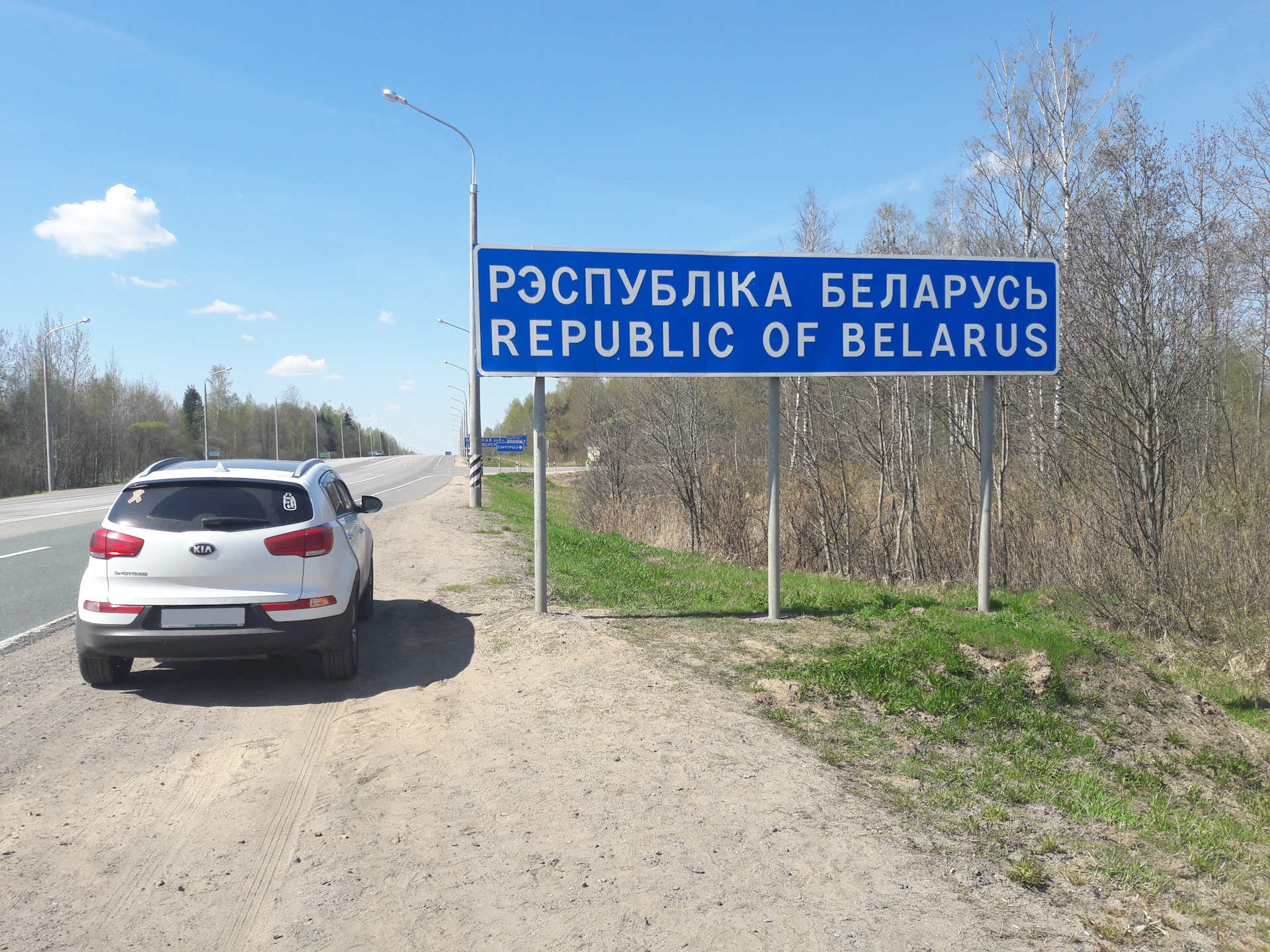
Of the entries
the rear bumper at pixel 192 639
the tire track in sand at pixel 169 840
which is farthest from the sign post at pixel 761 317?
the tire track in sand at pixel 169 840

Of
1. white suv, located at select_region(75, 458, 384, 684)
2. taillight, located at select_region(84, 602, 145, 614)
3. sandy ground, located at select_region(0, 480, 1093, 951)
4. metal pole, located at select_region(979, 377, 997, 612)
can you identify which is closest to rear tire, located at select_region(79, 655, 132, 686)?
white suv, located at select_region(75, 458, 384, 684)

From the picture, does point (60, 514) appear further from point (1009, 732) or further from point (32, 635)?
point (1009, 732)

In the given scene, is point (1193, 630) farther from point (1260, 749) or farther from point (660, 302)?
point (660, 302)

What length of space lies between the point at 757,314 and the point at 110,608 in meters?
5.96

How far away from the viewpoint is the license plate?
→ 570 centimetres

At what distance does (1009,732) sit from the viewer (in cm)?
569

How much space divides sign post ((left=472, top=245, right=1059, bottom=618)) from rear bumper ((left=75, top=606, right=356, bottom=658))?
257 cm

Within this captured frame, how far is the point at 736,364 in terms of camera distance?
8148 mm

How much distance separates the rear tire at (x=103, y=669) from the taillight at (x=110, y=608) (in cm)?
44

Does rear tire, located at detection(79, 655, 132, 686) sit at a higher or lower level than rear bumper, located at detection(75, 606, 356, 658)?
lower

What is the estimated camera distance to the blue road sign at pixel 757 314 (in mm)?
7906

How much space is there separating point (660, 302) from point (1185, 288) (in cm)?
659

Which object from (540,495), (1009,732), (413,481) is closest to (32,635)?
(540,495)

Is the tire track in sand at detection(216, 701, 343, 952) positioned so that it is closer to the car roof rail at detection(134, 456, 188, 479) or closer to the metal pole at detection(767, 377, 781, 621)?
the car roof rail at detection(134, 456, 188, 479)
